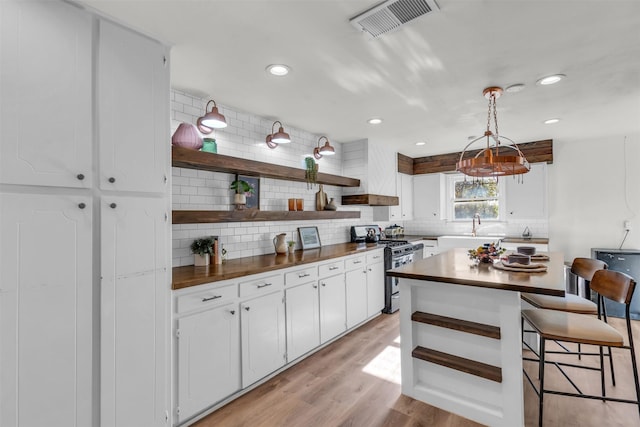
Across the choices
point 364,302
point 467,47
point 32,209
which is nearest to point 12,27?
point 32,209

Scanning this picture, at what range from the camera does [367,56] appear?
2195 millimetres

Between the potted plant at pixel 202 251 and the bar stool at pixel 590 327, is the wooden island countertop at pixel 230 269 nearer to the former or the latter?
the potted plant at pixel 202 251

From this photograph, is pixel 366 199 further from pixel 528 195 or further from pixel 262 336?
pixel 528 195

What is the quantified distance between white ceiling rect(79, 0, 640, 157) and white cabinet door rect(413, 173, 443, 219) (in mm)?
2282

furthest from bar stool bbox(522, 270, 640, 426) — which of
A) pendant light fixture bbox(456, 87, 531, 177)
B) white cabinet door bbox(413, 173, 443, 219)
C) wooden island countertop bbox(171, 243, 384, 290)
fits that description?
white cabinet door bbox(413, 173, 443, 219)

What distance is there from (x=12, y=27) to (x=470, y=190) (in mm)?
5937

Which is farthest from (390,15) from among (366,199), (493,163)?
(366,199)

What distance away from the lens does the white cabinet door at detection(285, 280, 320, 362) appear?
285 cm

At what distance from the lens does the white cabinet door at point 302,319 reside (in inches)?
112

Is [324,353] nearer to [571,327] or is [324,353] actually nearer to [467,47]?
[571,327]

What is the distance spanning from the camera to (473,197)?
224 inches

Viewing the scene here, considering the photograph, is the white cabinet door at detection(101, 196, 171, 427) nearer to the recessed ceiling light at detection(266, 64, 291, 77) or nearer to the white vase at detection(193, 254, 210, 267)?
the white vase at detection(193, 254, 210, 267)

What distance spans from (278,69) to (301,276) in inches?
69.5

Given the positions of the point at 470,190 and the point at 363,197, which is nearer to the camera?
the point at 363,197
